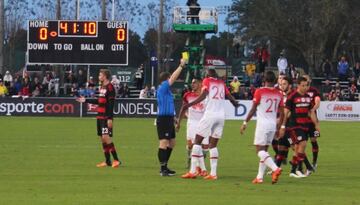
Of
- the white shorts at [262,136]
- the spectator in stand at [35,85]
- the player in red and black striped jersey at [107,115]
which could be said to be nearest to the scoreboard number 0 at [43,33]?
the spectator in stand at [35,85]

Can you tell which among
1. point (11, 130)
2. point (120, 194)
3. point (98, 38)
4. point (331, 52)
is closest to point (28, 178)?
point (120, 194)

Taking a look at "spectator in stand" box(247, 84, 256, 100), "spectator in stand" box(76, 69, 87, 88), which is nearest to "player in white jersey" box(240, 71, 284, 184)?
"spectator in stand" box(247, 84, 256, 100)

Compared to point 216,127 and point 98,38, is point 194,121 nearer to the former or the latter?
point 216,127

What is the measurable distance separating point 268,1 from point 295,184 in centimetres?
6171

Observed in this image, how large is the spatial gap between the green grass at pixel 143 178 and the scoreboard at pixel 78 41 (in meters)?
15.1

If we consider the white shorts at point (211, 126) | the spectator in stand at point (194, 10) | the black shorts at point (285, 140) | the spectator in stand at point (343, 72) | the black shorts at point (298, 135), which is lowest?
the black shorts at point (285, 140)

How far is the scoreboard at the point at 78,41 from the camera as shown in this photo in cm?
4434

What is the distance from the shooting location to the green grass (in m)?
13.8

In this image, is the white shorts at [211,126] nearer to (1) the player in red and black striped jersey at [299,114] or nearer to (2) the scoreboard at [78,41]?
(1) the player in red and black striped jersey at [299,114]

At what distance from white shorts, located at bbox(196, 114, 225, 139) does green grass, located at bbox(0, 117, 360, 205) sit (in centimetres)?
95

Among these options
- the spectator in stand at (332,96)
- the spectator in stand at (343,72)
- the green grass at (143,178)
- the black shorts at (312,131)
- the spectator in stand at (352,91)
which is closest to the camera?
the green grass at (143,178)

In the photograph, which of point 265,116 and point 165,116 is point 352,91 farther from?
point 265,116

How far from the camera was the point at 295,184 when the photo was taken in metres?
16.3

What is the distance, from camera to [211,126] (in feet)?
56.5
